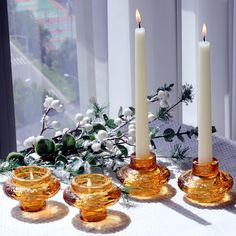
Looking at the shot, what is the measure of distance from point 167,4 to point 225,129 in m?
0.47

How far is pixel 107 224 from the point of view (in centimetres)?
85

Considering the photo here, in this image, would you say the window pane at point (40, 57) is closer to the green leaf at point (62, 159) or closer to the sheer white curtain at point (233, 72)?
the sheer white curtain at point (233, 72)

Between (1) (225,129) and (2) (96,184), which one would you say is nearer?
(2) (96,184)

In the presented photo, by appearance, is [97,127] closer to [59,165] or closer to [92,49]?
[59,165]

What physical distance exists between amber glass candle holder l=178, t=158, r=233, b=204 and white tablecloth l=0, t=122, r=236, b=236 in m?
0.02

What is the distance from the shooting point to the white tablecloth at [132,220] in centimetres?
82

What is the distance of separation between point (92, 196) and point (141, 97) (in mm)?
173

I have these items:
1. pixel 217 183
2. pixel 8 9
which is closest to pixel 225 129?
pixel 8 9

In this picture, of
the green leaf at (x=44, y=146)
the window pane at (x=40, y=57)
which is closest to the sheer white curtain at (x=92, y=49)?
the window pane at (x=40, y=57)

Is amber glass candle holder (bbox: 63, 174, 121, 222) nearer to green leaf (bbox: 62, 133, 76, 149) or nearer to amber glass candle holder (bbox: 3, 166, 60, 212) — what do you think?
amber glass candle holder (bbox: 3, 166, 60, 212)

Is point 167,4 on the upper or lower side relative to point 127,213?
upper

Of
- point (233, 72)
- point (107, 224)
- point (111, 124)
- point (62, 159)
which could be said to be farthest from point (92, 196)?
point (233, 72)

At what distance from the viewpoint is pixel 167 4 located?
6.06ft

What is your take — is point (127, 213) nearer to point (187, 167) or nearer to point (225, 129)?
point (187, 167)
